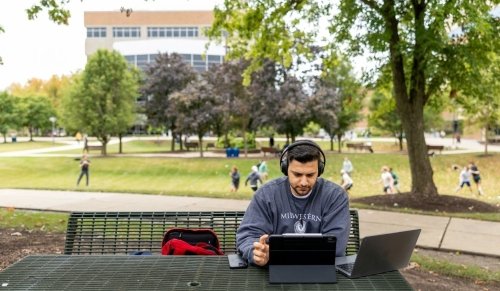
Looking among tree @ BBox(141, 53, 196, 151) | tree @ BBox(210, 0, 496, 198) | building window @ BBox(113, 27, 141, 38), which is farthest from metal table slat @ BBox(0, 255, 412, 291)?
building window @ BBox(113, 27, 141, 38)

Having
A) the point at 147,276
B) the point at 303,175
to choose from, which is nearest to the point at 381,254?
the point at 303,175

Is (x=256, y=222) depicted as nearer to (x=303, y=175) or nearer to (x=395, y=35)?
(x=303, y=175)

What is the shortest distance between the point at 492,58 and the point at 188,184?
1716 cm

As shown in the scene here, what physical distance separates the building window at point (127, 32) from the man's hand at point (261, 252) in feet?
309

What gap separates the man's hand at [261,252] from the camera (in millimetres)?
2912

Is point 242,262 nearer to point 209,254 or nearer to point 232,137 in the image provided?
point 209,254

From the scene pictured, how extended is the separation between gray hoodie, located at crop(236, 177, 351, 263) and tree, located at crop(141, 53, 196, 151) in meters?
45.4

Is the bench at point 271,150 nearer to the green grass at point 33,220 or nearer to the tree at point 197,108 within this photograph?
the tree at point 197,108

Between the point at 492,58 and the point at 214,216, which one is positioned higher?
the point at 492,58

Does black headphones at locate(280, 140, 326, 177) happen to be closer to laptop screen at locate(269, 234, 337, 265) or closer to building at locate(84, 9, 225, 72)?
laptop screen at locate(269, 234, 337, 265)

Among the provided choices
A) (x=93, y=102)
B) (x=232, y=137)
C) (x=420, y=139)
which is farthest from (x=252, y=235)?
(x=232, y=137)

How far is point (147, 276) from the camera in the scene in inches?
113

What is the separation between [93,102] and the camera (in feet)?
137

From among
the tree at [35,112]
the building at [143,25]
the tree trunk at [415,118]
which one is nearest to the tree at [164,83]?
the tree at [35,112]
